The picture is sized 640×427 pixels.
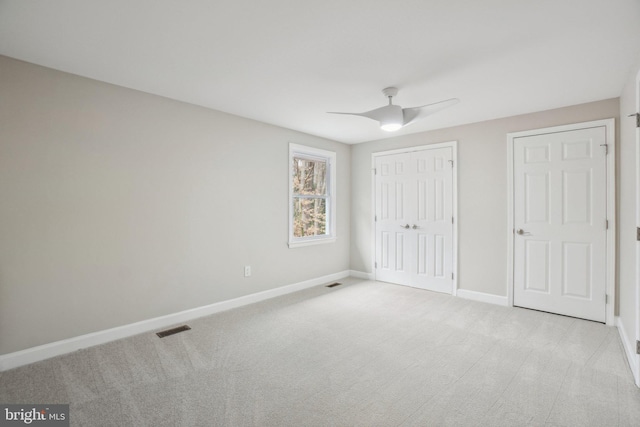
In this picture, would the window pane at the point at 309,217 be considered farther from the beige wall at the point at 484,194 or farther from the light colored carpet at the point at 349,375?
the beige wall at the point at 484,194

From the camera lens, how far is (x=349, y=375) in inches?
89.4

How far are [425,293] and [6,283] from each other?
453cm

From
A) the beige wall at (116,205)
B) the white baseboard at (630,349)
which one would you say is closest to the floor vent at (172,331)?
the beige wall at (116,205)

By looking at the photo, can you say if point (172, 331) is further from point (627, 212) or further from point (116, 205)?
point (627, 212)

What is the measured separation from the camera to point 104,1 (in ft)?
5.60

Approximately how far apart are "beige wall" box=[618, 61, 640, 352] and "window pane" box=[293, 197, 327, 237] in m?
3.66

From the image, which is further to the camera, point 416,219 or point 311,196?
point 311,196

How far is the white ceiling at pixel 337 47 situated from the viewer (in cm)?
178

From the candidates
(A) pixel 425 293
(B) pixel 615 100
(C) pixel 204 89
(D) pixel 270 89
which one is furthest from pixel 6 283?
(B) pixel 615 100

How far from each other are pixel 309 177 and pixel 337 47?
2.82 meters

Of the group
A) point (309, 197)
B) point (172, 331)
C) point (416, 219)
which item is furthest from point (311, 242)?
point (172, 331)

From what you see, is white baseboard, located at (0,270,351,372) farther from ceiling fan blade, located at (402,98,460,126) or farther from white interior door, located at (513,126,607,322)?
white interior door, located at (513,126,607,322)

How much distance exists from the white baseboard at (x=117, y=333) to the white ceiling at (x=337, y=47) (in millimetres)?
2313

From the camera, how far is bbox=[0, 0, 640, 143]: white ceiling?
1779 millimetres
